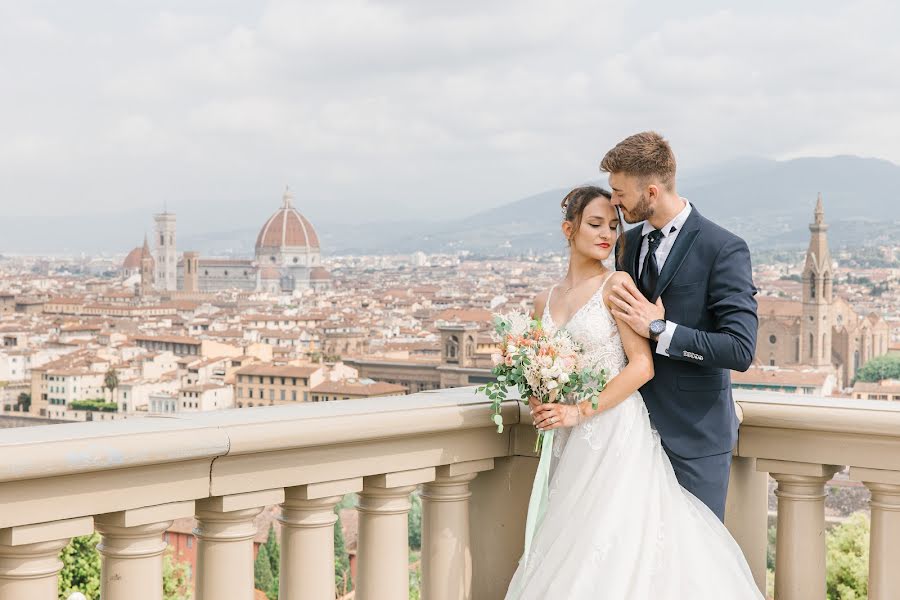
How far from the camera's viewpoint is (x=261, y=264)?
116500 millimetres

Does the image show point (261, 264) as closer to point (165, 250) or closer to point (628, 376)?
point (165, 250)

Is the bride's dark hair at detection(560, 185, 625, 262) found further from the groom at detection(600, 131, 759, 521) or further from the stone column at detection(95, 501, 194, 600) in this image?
the stone column at detection(95, 501, 194, 600)

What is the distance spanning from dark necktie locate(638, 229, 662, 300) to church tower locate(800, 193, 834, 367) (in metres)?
61.0

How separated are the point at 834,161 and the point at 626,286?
13220cm

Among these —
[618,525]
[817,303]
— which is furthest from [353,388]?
[618,525]

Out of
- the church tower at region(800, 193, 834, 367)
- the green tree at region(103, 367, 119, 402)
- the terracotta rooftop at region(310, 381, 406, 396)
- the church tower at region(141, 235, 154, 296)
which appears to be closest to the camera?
the terracotta rooftop at region(310, 381, 406, 396)

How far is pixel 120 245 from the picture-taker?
152 meters

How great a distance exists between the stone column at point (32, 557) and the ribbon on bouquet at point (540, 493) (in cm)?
74

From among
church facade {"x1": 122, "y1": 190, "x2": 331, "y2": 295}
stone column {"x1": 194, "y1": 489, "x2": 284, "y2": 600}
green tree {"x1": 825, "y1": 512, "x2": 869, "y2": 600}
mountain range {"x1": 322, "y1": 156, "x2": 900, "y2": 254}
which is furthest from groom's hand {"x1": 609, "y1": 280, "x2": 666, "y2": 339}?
church facade {"x1": 122, "y1": 190, "x2": 331, "y2": 295}

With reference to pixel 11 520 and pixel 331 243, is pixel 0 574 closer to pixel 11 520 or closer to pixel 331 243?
pixel 11 520

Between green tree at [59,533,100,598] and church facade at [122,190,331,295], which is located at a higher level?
church facade at [122,190,331,295]

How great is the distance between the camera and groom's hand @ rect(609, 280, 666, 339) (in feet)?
5.63

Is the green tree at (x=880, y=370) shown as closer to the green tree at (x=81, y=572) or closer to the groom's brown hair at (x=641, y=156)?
the green tree at (x=81, y=572)

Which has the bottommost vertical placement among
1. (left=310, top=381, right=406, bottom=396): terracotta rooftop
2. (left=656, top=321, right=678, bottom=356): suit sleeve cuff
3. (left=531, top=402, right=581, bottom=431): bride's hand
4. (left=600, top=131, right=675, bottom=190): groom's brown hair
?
(left=310, top=381, right=406, bottom=396): terracotta rooftop
